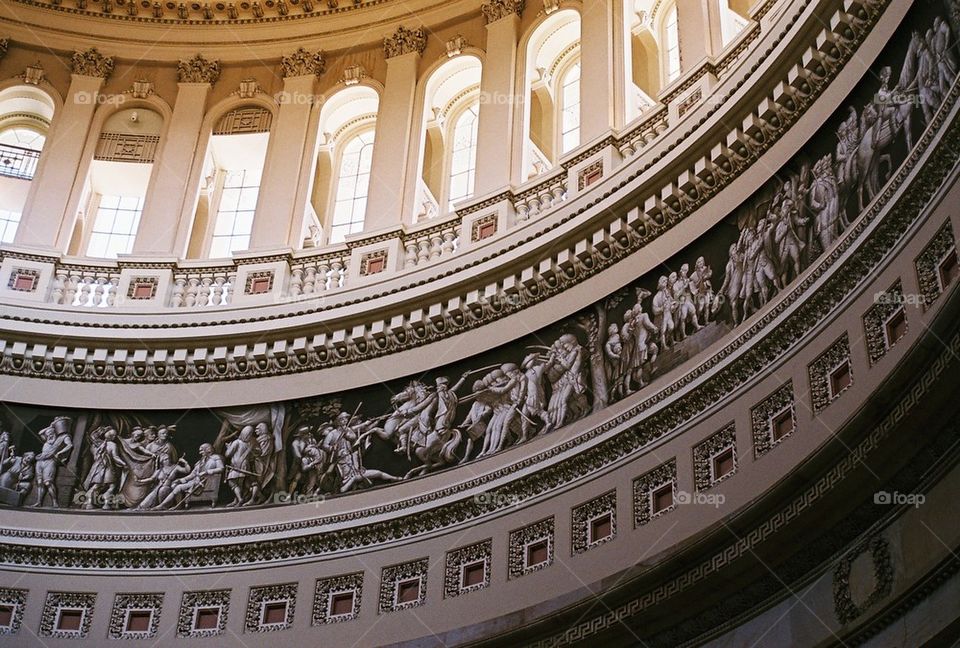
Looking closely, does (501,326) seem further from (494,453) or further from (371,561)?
(371,561)

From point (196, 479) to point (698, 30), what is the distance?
960 cm

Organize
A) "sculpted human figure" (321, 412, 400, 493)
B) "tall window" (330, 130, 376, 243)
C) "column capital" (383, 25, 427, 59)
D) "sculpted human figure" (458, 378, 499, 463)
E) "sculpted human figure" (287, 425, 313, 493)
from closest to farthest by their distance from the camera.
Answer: "sculpted human figure" (458, 378, 499, 463) < "sculpted human figure" (321, 412, 400, 493) < "sculpted human figure" (287, 425, 313, 493) < "tall window" (330, 130, 376, 243) < "column capital" (383, 25, 427, 59)

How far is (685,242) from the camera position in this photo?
19.4m

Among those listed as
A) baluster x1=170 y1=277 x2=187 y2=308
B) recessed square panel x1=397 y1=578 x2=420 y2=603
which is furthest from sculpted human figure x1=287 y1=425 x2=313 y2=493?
baluster x1=170 y1=277 x2=187 y2=308

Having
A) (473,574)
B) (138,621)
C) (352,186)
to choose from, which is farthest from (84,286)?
(473,574)

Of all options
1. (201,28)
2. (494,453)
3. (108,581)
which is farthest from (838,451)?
(201,28)

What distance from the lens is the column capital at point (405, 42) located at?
26.9 meters

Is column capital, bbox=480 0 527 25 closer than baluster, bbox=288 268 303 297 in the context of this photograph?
No

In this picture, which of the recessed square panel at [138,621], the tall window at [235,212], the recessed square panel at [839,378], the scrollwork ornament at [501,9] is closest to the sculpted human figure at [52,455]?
the recessed square panel at [138,621]

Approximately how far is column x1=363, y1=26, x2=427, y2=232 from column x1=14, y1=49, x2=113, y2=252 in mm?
5128

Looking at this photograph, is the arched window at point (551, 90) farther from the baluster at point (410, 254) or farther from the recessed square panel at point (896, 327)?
the recessed square panel at point (896, 327)

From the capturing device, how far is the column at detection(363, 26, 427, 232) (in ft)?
81.2

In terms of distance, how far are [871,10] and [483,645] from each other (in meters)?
8.40

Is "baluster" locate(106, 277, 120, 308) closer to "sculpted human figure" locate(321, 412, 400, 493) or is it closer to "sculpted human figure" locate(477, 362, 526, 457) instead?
"sculpted human figure" locate(321, 412, 400, 493)
